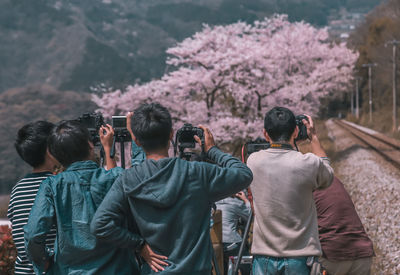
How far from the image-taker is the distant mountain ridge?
26.8 m

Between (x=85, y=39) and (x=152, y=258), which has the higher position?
(x=85, y=39)

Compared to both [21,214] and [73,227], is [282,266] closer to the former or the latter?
[73,227]

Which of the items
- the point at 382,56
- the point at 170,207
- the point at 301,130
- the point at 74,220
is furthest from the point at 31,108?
the point at 382,56

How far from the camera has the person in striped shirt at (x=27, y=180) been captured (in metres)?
2.37

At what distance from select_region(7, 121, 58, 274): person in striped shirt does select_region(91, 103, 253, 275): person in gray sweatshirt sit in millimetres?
667

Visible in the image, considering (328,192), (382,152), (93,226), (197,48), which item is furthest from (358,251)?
(382,152)

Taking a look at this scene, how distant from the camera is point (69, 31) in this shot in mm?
30891

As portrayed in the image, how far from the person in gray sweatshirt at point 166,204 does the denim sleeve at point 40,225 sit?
0.27 meters

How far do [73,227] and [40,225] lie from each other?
14cm

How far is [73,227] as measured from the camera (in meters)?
2.08

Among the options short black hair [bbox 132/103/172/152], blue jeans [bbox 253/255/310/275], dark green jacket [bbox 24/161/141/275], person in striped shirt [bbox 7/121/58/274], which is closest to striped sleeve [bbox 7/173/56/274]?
person in striped shirt [bbox 7/121/58/274]

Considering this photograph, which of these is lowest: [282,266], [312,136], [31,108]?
[282,266]

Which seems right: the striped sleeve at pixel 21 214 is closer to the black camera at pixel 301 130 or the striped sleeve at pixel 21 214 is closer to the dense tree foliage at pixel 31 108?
the black camera at pixel 301 130

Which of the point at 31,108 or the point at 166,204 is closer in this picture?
the point at 166,204
